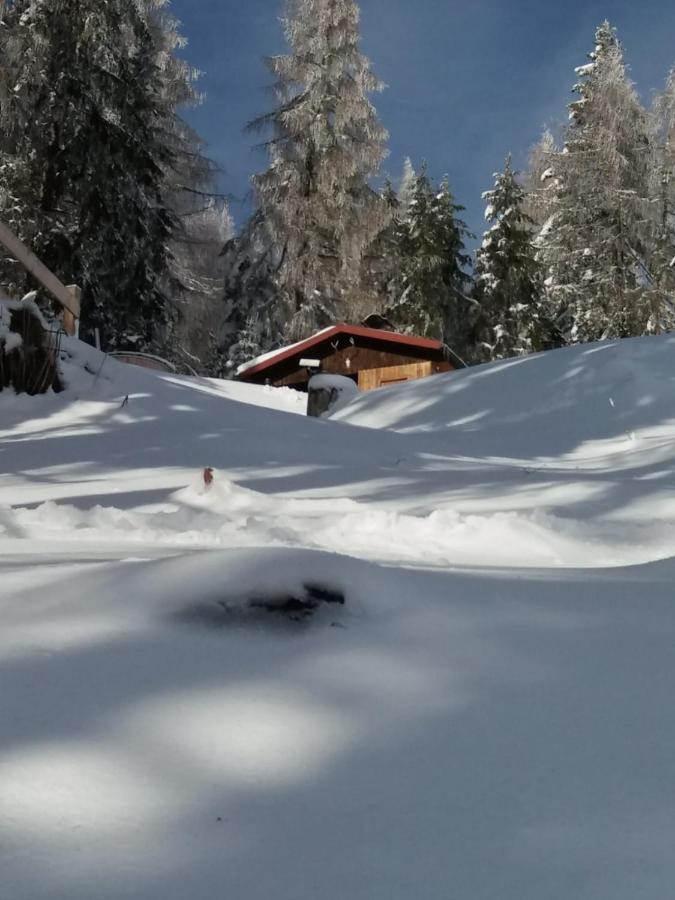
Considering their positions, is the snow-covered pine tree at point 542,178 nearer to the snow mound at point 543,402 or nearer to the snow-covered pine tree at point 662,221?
the snow-covered pine tree at point 662,221

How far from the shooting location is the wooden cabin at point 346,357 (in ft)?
57.6

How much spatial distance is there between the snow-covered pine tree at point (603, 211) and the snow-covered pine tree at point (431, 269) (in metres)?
5.11

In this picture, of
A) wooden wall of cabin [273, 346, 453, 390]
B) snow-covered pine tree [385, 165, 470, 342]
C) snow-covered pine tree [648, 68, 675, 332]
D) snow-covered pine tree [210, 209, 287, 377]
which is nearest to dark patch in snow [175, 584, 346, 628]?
wooden wall of cabin [273, 346, 453, 390]

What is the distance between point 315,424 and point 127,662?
17.2 feet

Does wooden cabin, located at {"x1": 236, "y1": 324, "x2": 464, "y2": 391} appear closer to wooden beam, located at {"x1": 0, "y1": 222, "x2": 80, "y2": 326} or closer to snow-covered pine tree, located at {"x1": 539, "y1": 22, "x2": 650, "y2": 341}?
snow-covered pine tree, located at {"x1": 539, "y1": 22, "x2": 650, "y2": 341}

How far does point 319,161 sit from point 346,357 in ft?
18.0

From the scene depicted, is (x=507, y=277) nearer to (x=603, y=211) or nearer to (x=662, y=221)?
(x=603, y=211)

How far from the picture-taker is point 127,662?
143 cm

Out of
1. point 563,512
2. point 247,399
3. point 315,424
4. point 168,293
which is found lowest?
point 563,512

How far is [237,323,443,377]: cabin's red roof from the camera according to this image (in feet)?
57.3

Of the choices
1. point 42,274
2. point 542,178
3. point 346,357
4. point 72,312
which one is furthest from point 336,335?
point 42,274

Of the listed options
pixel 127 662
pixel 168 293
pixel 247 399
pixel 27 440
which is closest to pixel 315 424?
pixel 27 440

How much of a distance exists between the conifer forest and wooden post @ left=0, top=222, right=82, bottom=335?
23.9 ft

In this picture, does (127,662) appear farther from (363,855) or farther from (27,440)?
(27,440)
